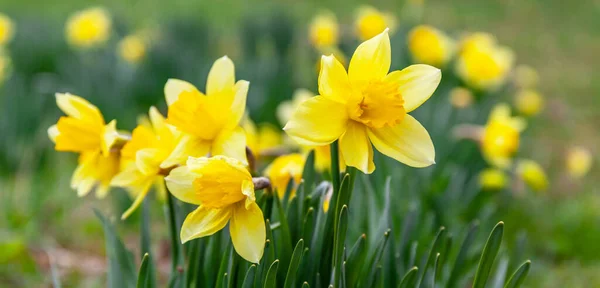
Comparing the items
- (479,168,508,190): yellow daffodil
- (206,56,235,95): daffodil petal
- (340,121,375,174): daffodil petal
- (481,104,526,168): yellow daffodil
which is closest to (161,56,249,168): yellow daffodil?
(206,56,235,95): daffodil petal

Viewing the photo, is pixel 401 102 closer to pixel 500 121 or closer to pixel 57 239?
pixel 500 121

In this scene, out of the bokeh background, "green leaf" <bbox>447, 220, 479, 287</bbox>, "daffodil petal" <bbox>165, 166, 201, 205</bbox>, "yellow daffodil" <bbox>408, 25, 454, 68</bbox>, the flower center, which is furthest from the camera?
"yellow daffodil" <bbox>408, 25, 454, 68</bbox>

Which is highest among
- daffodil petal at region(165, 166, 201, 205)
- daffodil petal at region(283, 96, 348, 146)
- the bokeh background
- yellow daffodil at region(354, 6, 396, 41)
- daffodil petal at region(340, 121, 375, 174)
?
daffodil petal at region(283, 96, 348, 146)

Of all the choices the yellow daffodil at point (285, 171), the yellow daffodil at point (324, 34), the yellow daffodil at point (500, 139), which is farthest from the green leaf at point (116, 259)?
the yellow daffodil at point (324, 34)

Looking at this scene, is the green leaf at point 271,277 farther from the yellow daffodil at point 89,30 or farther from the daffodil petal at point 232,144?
the yellow daffodil at point 89,30

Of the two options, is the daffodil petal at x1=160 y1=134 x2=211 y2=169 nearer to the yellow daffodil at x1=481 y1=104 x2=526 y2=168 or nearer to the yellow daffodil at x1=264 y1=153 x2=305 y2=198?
the yellow daffodil at x1=264 y1=153 x2=305 y2=198

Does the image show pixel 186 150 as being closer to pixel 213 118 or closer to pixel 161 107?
pixel 213 118
